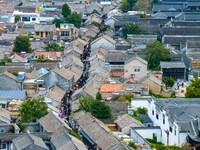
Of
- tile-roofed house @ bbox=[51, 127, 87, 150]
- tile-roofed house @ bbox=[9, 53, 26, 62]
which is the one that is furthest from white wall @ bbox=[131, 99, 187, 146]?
tile-roofed house @ bbox=[9, 53, 26, 62]

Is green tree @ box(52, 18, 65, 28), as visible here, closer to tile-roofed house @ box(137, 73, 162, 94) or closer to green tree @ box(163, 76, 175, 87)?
green tree @ box(163, 76, 175, 87)

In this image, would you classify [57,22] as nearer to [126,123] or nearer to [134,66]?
[134,66]

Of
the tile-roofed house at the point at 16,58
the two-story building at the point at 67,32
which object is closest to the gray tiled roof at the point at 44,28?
the two-story building at the point at 67,32

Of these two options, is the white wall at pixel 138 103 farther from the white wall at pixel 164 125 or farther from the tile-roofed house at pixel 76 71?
the tile-roofed house at pixel 76 71

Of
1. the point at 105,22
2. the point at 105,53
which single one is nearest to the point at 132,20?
the point at 105,22

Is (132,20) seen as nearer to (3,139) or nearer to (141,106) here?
(141,106)

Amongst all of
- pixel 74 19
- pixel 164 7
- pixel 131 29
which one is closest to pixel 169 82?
pixel 131 29
